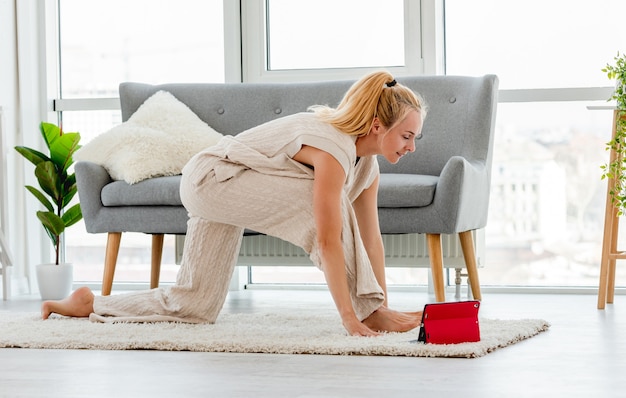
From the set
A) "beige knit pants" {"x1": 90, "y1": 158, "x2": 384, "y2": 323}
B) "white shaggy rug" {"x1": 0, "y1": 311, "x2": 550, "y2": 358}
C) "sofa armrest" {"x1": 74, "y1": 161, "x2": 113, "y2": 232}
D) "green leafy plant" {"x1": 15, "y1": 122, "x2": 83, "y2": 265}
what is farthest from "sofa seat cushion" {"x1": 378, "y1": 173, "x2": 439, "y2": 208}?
"green leafy plant" {"x1": 15, "y1": 122, "x2": 83, "y2": 265}

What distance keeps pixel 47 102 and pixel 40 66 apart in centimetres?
18

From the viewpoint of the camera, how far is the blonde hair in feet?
8.55

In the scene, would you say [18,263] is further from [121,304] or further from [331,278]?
[331,278]

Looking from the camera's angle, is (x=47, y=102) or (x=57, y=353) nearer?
(x=57, y=353)

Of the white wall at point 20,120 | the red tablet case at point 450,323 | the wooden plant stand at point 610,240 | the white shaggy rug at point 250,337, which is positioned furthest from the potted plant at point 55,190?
the red tablet case at point 450,323

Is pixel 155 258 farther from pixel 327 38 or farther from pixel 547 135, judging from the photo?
pixel 547 135

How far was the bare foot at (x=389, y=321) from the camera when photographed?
265cm

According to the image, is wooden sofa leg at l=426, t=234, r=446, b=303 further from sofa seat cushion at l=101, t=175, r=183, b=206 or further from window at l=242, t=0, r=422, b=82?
window at l=242, t=0, r=422, b=82

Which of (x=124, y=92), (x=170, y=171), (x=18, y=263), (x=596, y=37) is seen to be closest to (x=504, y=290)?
(x=596, y=37)

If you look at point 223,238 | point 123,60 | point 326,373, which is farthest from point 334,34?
point 326,373

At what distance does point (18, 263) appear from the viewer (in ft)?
15.1

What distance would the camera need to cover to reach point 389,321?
265 cm

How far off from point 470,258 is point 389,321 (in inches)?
47.3

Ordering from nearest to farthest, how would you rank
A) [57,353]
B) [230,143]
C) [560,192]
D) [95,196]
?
1. [57,353]
2. [230,143]
3. [95,196]
4. [560,192]
